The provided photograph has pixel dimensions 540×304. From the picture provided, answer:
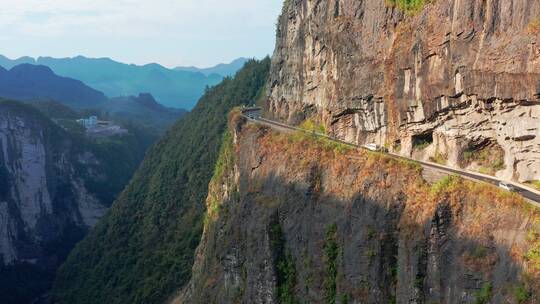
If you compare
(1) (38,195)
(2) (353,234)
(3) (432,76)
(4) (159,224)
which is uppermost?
(3) (432,76)

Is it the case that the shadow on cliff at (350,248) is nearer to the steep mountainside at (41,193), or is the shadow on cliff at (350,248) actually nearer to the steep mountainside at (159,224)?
the steep mountainside at (159,224)

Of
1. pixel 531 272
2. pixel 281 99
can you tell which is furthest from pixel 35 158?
pixel 531 272

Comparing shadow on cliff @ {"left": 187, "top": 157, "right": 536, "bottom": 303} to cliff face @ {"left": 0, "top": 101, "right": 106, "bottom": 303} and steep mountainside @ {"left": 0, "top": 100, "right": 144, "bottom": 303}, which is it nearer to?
steep mountainside @ {"left": 0, "top": 100, "right": 144, "bottom": 303}

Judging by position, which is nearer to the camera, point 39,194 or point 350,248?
point 350,248

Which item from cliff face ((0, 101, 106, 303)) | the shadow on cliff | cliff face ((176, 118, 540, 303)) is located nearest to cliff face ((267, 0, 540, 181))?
cliff face ((176, 118, 540, 303))

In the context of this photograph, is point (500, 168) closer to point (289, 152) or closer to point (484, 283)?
point (484, 283)

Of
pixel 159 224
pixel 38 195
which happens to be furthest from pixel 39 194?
pixel 159 224

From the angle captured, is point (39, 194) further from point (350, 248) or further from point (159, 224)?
point (350, 248)
